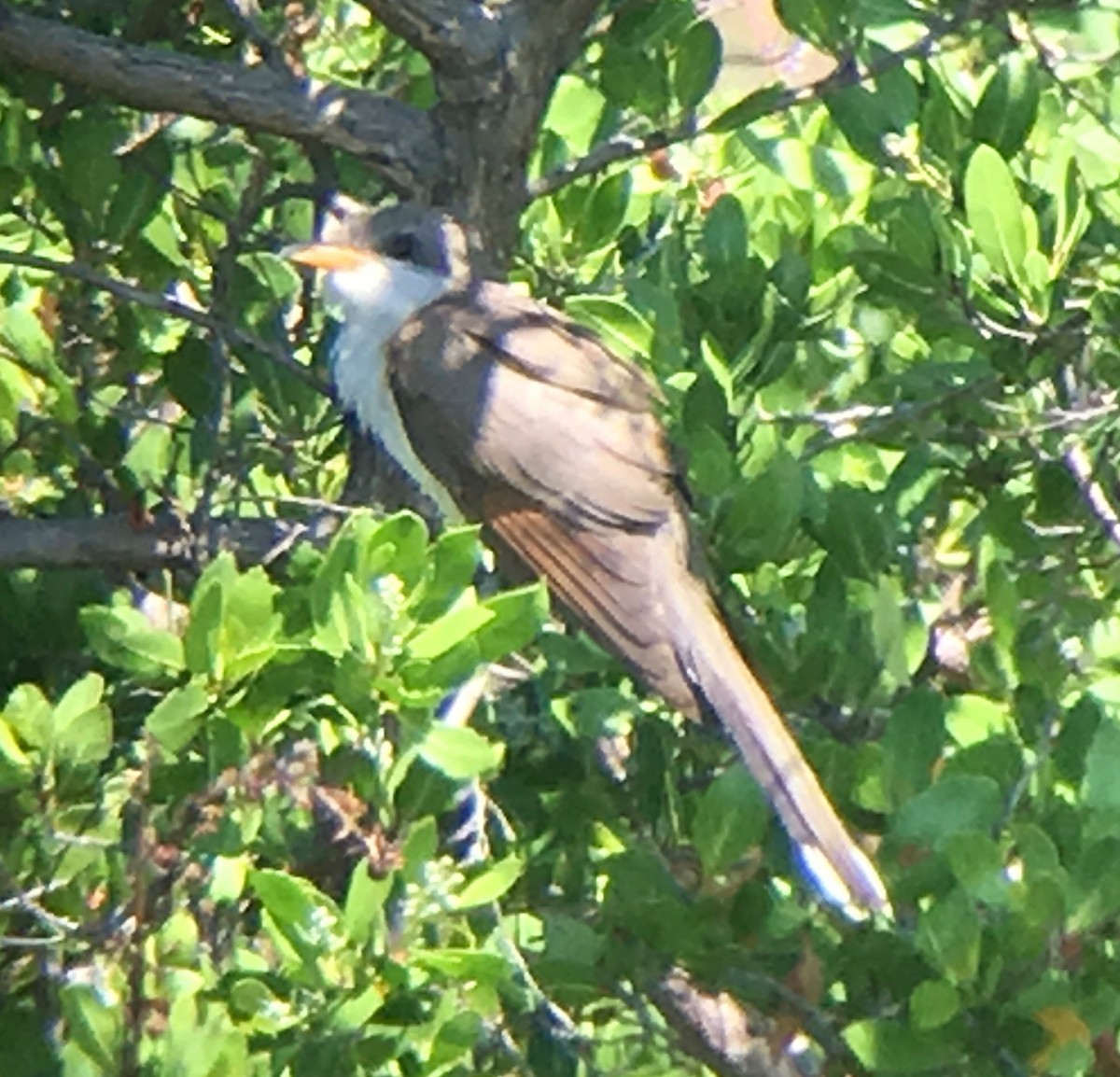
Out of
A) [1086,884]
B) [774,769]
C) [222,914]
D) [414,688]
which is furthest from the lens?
[222,914]

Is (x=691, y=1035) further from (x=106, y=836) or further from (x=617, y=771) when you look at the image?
(x=106, y=836)

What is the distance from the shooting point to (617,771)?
3.32 metres

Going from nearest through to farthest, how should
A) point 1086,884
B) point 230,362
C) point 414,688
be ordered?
point 1086,884
point 414,688
point 230,362

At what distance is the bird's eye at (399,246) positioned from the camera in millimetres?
A: 4105

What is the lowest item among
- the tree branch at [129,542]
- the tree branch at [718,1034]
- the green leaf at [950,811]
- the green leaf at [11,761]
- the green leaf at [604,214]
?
the tree branch at [718,1034]

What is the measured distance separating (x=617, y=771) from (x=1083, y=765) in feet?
2.71

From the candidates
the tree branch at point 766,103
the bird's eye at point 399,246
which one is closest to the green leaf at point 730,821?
the tree branch at point 766,103

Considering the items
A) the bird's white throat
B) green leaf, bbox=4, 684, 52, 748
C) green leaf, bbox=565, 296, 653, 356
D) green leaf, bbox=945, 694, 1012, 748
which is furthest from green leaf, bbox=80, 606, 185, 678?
the bird's white throat

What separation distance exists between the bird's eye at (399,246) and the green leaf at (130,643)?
1.57m

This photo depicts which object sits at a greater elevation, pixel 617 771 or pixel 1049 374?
pixel 1049 374

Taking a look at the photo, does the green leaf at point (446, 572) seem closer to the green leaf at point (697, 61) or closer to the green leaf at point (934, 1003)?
the green leaf at point (934, 1003)

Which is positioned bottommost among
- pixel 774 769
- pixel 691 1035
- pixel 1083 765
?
pixel 691 1035

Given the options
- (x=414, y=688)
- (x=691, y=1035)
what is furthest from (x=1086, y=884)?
(x=691, y=1035)

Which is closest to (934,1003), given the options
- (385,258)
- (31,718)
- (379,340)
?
(31,718)
